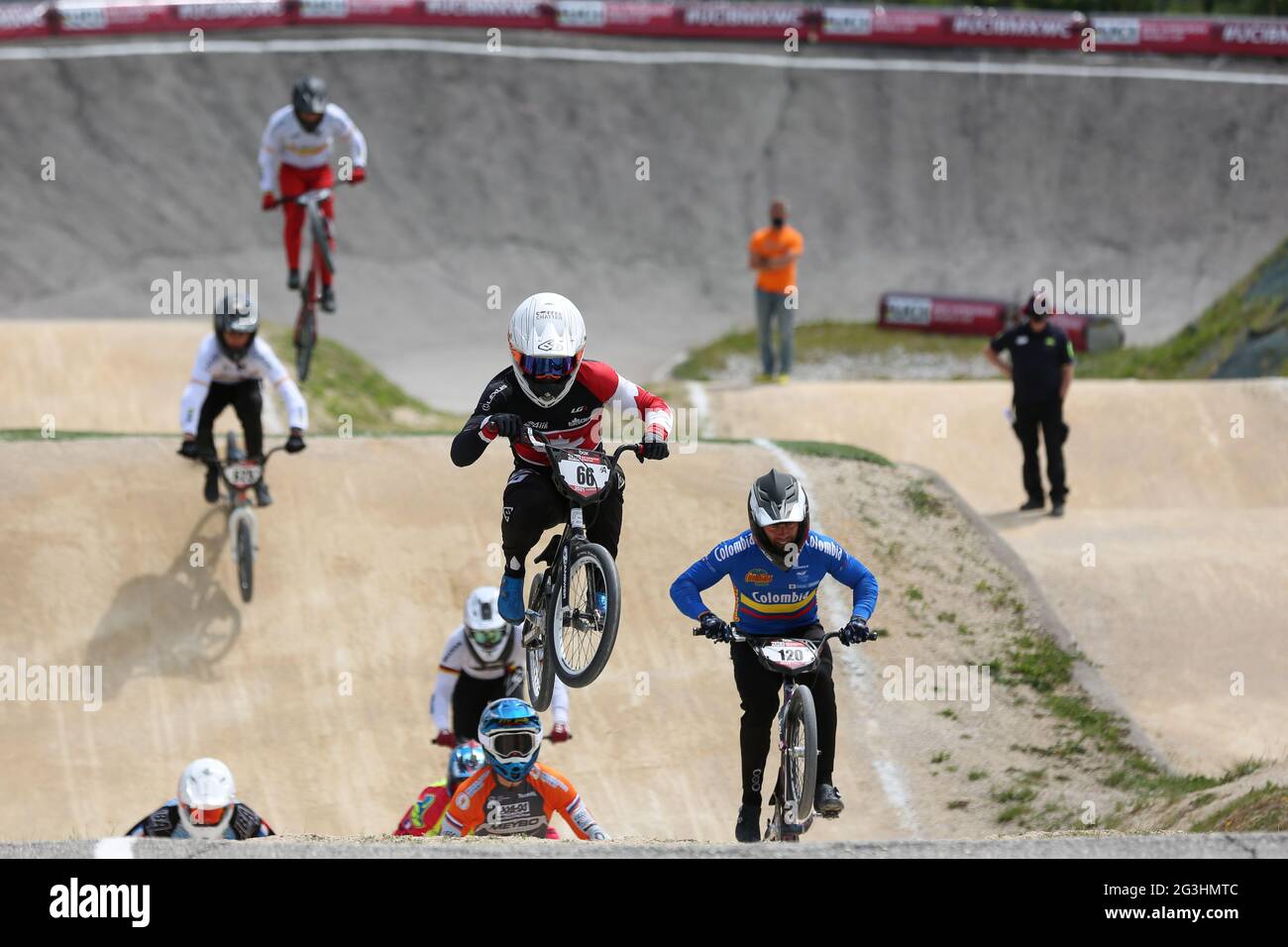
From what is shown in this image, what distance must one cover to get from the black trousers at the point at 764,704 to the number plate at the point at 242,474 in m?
6.08

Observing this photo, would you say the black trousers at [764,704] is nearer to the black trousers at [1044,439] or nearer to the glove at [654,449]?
the glove at [654,449]

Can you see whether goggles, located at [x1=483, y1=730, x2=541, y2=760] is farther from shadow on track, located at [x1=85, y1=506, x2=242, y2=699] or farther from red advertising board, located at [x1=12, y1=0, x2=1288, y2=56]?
red advertising board, located at [x1=12, y1=0, x2=1288, y2=56]

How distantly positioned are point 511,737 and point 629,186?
A: 2504 centimetres

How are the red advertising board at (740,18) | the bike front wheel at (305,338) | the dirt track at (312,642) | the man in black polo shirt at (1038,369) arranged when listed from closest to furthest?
the dirt track at (312,642) < the man in black polo shirt at (1038,369) < the bike front wheel at (305,338) < the red advertising board at (740,18)

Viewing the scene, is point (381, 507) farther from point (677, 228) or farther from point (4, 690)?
point (677, 228)

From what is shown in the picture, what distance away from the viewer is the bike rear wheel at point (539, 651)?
33.0ft

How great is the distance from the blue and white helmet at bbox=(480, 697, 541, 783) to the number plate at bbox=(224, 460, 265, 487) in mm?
5138

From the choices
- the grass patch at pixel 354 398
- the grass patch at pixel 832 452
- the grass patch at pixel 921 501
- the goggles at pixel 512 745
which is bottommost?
the goggles at pixel 512 745

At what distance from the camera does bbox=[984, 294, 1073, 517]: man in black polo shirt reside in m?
17.7

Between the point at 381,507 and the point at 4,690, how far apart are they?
12.3ft

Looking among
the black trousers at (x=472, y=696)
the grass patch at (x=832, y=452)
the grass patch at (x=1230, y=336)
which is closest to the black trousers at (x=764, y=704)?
the black trousers at (x=472, y=696)

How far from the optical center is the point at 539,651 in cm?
1033

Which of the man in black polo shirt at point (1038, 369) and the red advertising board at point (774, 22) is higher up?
the red advertising board at point (774, 22)
